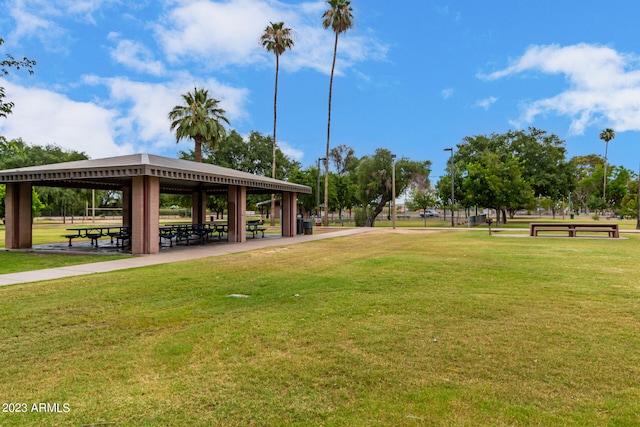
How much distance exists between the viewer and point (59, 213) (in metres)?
71.1

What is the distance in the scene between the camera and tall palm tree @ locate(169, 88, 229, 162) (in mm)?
31328

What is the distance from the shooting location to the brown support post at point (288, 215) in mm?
23203

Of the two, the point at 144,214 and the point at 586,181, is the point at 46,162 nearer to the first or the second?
the point at 144,214

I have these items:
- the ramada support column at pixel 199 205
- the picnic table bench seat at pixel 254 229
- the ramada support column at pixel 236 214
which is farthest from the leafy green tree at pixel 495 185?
the ramada support column at pixel 199 205

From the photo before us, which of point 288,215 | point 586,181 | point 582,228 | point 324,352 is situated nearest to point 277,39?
point 288,215

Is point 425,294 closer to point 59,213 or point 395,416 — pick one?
point 395,416

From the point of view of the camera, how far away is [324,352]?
4.31 m

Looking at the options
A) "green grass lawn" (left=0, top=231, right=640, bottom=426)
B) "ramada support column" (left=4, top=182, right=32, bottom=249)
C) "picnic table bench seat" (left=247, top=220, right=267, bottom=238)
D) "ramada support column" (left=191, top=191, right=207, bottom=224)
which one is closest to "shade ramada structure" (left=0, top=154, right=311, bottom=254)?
"ramada support column" (left=4, top=182, right=32, bottom=249)

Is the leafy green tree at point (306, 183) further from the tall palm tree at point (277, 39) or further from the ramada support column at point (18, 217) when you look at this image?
the ramada support column at point (18, 217)

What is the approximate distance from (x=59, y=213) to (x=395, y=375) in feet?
266

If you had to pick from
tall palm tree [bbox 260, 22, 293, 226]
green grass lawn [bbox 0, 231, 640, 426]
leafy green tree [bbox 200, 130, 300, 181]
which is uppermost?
tall palm tree [bbox 260, 22, 293, 226]

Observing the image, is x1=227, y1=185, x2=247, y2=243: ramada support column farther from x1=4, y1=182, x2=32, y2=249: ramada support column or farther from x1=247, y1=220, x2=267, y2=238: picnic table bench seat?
x1=4, y1=182, x2=32, y2=249: ramada support column

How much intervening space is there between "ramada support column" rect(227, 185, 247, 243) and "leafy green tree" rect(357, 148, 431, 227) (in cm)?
2319

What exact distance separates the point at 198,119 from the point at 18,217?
682 inches
